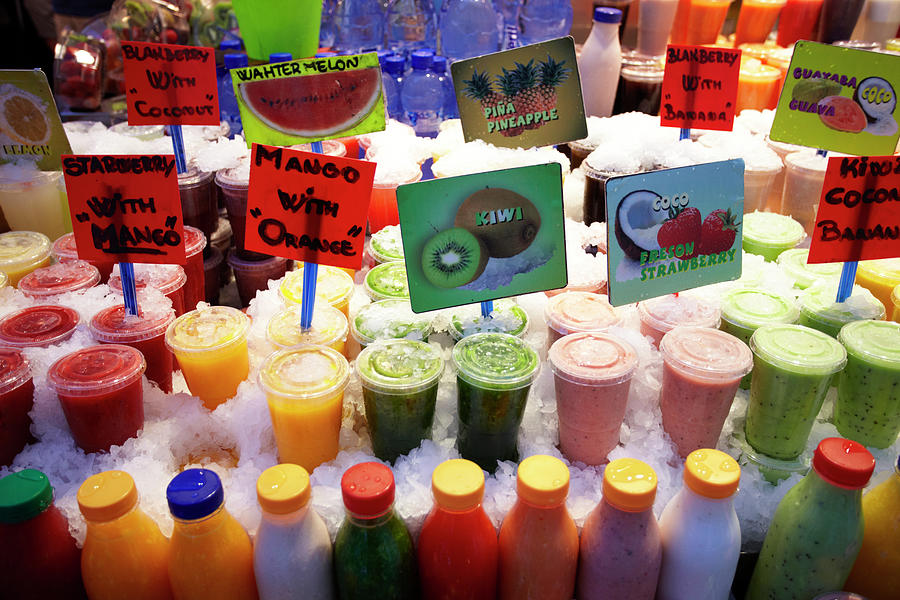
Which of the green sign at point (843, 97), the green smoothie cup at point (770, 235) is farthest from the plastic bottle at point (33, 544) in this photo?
the green sign at point (843, 97)

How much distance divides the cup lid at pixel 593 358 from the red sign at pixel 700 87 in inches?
43.8

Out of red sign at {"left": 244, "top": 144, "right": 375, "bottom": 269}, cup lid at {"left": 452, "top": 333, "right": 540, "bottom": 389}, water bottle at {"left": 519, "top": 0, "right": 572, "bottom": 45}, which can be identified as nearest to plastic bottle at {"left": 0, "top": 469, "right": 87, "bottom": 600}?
red sign at {"left": 244, "top": 144, "right": 375, "bottom": 269}

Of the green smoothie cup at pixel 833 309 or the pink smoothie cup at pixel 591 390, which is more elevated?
the green smoothie cup at pixel 833 309

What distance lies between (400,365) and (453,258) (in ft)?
0.90

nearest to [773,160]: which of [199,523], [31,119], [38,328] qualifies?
[199,523]

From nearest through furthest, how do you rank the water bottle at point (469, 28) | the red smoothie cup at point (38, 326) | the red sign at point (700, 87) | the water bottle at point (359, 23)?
the red smoothie cup at point (38, 326) → the red sign at point (700, 87) → the water bottle at point (469, 28) → the water bottle at point (359, 23)

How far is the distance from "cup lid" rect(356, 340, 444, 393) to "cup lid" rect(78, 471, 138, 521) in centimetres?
49

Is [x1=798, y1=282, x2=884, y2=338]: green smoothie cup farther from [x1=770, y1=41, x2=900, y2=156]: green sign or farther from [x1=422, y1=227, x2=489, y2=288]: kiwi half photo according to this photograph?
[x1=422, y1=227, x2=489, y2=288]: kiwi half photo

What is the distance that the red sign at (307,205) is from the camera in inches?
54.1

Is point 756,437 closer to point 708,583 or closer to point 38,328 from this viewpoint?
point 708,583

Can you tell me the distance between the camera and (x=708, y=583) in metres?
1.25

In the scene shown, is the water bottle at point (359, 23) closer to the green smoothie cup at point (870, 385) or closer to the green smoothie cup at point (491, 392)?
the green smoothie cup at point (491, 392)

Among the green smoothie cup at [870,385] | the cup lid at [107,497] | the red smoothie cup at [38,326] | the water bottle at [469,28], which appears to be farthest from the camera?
the water bottle at [469,28]

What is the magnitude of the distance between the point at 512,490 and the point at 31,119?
6.27ft
